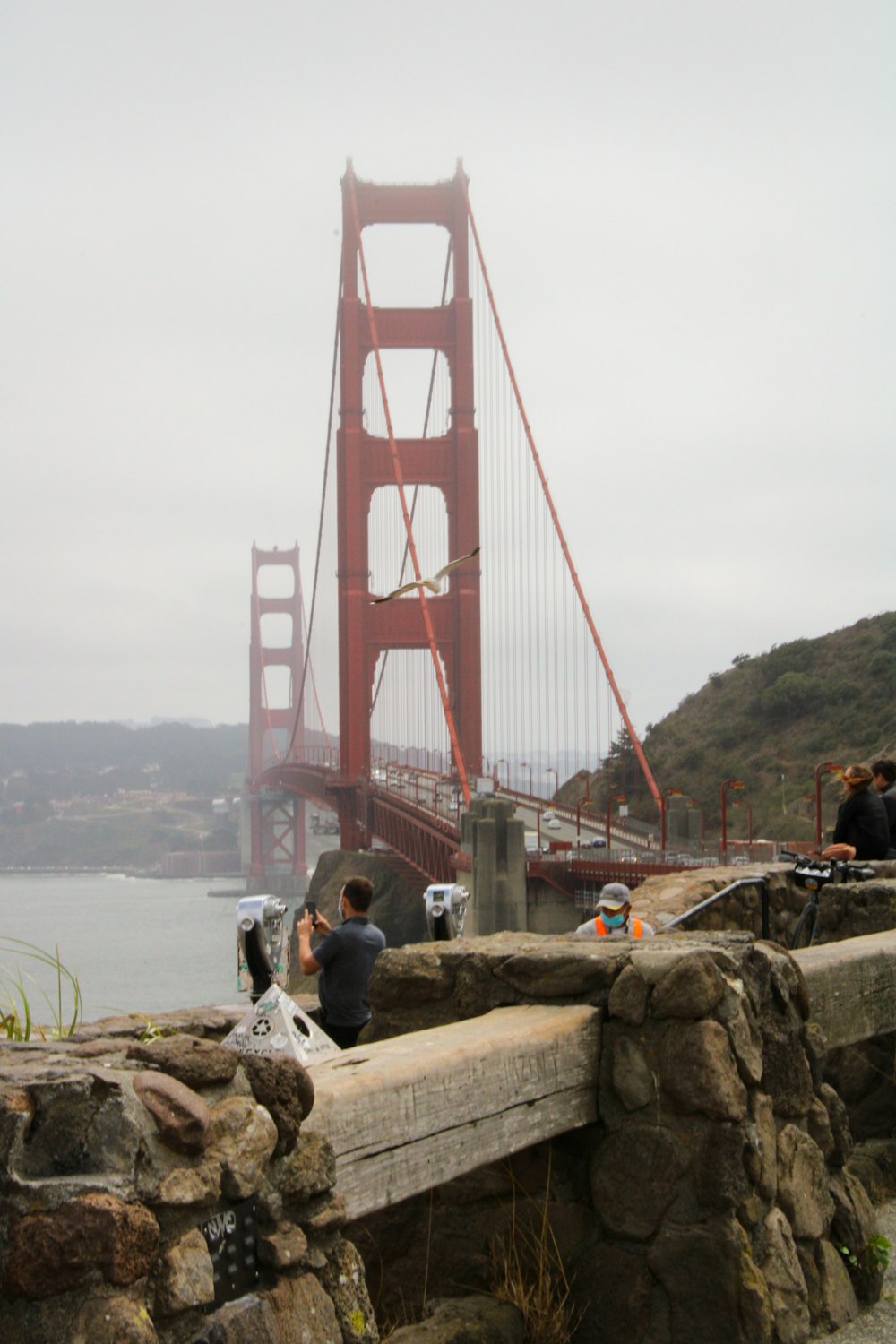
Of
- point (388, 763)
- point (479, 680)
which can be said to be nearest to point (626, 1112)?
point (479, 680)

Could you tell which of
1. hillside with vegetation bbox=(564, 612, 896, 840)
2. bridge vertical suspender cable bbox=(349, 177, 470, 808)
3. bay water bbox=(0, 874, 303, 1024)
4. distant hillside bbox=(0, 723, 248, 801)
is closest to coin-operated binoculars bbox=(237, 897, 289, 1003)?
bay water bbox=(0, 874, 303, 1024)

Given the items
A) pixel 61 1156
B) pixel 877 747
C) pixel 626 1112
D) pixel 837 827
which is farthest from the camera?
pixel 877 747

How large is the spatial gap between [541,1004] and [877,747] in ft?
126

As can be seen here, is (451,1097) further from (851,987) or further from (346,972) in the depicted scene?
(346,972)

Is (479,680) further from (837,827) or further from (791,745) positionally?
(837,827)

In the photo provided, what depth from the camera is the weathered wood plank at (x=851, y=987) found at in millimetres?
3791

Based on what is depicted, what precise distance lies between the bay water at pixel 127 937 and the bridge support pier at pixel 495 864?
13.7 feet

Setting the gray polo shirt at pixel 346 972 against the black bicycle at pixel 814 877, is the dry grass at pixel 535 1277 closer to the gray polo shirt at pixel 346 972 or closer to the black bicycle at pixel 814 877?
the gray polo shirt at pixel 346 972

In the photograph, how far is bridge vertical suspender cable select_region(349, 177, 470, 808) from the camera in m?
35.4

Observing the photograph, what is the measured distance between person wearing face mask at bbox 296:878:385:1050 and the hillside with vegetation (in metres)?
32.6

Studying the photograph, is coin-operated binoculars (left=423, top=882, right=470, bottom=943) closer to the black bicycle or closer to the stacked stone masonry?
the stacked stone masonry

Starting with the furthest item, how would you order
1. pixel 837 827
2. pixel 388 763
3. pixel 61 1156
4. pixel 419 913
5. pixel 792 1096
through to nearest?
pixel 388 763 < pixel 419 913 < pixel 837 827 < pixel 792 1096 < pixel 61 1156

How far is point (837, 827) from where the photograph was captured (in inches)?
247

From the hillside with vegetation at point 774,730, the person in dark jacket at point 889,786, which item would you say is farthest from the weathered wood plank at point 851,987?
the hillside with vegetation at point 774,730
